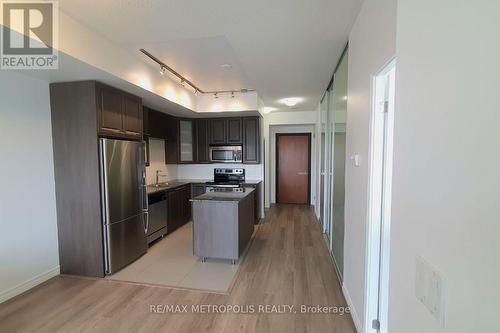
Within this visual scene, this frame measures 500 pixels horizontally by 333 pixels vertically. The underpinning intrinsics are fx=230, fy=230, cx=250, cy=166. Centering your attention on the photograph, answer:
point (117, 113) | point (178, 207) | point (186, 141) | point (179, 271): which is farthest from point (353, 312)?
point (186, 141)

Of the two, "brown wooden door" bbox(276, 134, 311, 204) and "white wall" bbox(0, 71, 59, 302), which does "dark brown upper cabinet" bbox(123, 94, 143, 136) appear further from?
"brown wooden door" bbox(276, 134, 311, 204)

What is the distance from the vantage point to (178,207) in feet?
15.2

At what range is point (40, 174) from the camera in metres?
2.70

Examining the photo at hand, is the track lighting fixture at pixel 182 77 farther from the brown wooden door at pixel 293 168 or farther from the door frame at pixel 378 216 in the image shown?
the brown wooden door at pixel 293 168

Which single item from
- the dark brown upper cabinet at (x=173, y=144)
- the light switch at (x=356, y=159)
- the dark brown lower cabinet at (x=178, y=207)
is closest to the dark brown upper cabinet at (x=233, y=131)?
the dark brown upper cabinet at (x=173, y=144)

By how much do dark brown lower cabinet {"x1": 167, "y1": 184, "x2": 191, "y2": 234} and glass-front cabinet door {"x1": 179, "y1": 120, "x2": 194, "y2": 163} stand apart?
2.20ft

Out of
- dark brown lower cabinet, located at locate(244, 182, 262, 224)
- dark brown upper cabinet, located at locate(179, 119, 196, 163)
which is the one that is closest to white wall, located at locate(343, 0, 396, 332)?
dark brown lower cabinet, located at locate(244, 182, 262, 224)

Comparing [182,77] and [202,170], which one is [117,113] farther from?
[202,170]

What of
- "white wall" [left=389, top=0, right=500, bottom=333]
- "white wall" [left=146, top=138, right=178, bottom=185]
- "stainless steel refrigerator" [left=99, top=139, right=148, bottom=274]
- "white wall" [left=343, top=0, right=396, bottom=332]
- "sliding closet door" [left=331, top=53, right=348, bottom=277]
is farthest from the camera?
"white wall" [left=146, top=138, right=178, bottom=185]

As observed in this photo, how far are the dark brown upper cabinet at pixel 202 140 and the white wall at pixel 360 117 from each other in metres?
3.49

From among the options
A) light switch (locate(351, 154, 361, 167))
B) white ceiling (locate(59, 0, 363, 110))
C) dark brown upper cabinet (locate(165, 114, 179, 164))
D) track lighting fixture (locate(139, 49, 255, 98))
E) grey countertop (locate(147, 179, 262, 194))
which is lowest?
grey countertop (locate(147, 179, 262, 194))

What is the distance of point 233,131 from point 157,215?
235 cm

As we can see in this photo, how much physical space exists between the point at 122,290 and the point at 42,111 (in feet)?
7.48

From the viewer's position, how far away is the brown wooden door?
683 cm
